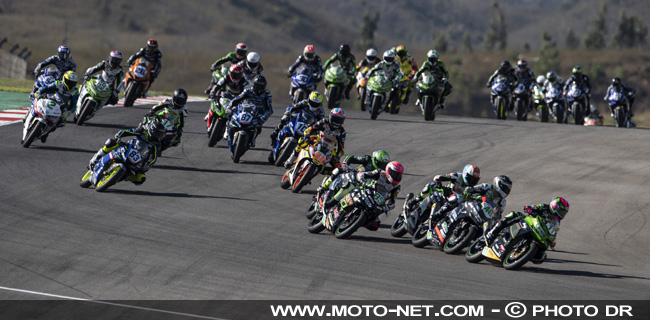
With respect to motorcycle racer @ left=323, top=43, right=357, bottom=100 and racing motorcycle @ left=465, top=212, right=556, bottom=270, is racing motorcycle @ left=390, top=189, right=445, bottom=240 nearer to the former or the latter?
racing motorcycle @ left=465, top=212, right=556, bottom=270

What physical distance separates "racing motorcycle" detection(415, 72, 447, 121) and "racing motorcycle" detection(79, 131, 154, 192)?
11488 millimetres

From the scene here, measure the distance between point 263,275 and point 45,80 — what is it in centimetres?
1026

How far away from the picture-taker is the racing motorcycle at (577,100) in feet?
96.2

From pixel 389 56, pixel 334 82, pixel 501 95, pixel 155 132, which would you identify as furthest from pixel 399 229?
pixel 501 95

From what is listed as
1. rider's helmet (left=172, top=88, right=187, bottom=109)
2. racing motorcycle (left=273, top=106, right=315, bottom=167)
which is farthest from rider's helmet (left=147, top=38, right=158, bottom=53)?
rider's helmet (left=172, top=88, right=187, bottom=109)

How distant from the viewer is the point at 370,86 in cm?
2541

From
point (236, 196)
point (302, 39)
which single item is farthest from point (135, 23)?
point (236, 196)

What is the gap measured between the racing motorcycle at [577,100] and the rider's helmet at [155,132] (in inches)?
679

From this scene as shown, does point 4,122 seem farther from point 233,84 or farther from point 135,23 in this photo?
point 135,23

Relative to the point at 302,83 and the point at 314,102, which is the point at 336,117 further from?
the point at 302,83

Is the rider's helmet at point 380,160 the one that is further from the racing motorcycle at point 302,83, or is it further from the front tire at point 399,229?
the racing motorcycle at point 302,83

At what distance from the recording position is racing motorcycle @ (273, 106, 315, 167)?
61.3ft

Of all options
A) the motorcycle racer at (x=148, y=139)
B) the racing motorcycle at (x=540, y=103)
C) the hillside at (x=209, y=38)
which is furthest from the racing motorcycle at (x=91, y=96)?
the hillside at (x=209, y=38)

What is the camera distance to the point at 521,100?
29969 mm
